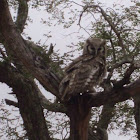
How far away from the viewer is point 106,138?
17.4 feet

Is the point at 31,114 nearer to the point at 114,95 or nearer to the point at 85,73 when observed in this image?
the point at 85,73

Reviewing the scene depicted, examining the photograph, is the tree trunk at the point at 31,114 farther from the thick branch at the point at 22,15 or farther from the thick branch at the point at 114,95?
the thick branch at the point at 22,15

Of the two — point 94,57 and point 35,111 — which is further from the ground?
point 94,57

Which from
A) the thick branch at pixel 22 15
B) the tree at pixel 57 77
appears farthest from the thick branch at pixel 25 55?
the thick branch at pixel 22 15

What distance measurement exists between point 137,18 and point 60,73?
65.3 inches

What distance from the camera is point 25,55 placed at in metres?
4.05

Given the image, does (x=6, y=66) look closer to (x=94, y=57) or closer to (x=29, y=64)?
(x=29, y=64)

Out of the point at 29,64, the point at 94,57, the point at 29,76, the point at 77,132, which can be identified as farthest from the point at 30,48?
the point at 77,132

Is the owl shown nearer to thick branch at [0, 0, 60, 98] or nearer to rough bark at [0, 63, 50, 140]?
thick branch at [0, 0, 60, 98]

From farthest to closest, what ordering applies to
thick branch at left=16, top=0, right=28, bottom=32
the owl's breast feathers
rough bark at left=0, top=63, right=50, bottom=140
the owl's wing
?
thick branch at left=16, top=0, right=28, bottom=32, rough bark at left=0, top=63, right=50, bottom=140, the owl's wing, the owl's breast feathers

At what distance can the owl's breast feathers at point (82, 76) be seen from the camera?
363cm

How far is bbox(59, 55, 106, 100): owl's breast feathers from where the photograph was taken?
3.63 m

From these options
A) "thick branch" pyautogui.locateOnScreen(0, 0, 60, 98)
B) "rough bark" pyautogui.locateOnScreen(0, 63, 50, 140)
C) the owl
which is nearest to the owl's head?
the owl

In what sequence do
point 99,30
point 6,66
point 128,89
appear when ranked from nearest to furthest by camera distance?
point 128,89 → point 6,66 → point 99,30
